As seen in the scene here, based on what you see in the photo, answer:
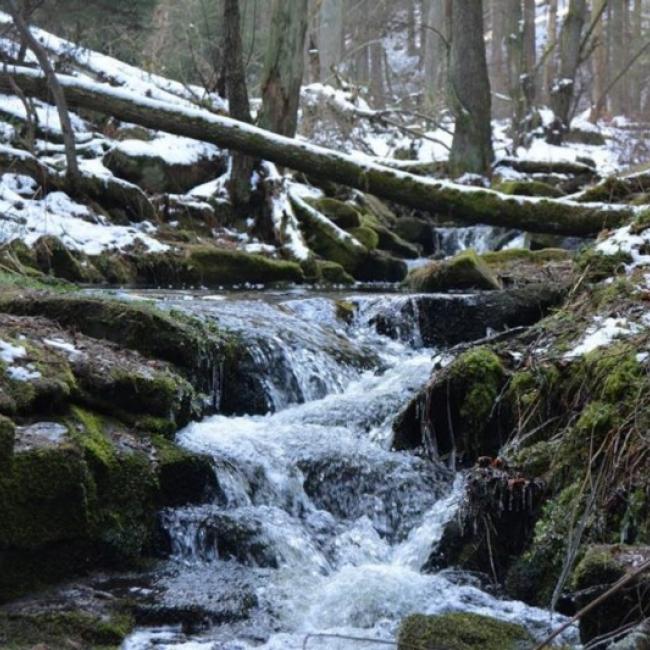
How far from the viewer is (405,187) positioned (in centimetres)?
925

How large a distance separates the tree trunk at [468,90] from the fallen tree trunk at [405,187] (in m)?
6.82

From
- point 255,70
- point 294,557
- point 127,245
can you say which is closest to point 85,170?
point 127,245

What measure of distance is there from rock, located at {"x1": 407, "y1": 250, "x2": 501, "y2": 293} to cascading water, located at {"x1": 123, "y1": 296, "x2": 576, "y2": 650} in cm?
203

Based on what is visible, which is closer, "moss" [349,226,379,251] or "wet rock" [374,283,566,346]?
"wet rock" [374,283,566,346]

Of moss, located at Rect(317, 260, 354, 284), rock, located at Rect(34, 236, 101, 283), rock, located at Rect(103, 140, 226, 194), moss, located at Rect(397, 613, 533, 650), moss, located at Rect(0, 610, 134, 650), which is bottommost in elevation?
A: moss, located at Rect(397, 613, 533, 650)

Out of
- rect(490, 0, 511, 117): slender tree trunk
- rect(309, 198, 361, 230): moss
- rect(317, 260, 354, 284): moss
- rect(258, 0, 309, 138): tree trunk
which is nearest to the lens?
rect(317, 260, 354, 284): moss

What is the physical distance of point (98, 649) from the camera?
3738 mm

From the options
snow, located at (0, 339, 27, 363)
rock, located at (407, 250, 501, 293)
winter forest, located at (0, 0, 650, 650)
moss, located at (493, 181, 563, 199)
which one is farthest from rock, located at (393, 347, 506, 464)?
moss, located at (493, 181, 563, 199)

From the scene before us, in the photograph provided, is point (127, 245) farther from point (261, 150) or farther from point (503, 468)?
point (503, 468)

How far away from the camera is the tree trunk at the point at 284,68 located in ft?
43.9

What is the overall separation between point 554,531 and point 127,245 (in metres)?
7.62

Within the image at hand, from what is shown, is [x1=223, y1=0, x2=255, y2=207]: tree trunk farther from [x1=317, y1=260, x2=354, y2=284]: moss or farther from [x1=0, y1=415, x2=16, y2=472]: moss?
[x1=0, y1=415, x2=16, y2=472]: moss

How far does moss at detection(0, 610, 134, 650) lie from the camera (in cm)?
368

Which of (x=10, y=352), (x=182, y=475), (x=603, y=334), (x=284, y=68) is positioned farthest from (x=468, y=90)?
(x=10, y=352)
